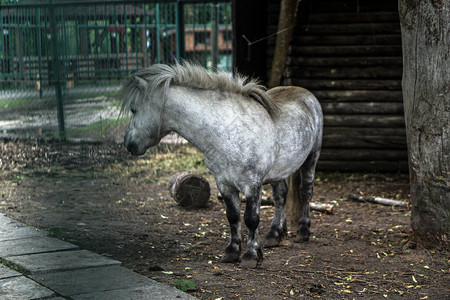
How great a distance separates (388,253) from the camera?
17.6ft

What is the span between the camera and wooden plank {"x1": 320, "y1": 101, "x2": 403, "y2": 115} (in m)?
9.32

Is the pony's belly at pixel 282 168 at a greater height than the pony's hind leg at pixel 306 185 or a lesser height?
greater

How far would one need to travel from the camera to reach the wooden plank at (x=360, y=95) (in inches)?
366

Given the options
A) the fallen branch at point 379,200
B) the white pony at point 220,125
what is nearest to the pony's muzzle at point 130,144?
the white pony at point 220,125

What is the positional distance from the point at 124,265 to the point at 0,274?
0.98 meters

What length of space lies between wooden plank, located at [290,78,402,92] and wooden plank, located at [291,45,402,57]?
1.34ft

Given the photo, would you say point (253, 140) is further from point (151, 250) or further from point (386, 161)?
point (386, 161)

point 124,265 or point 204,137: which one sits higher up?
point 204,137

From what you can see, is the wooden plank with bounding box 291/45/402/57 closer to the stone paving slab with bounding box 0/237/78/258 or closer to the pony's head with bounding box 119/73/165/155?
the pony's head with bounding box 119/73/165/155

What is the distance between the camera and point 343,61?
929cm

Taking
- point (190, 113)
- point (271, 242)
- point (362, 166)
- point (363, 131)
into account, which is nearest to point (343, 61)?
point (363, 131)

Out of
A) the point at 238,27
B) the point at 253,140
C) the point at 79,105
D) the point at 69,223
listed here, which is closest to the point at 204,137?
the point at 253,140

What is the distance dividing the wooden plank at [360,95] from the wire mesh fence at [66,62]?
2.19 metres

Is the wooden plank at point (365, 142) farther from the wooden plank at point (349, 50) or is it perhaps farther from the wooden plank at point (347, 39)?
the wooden plank at point (347, 39)
